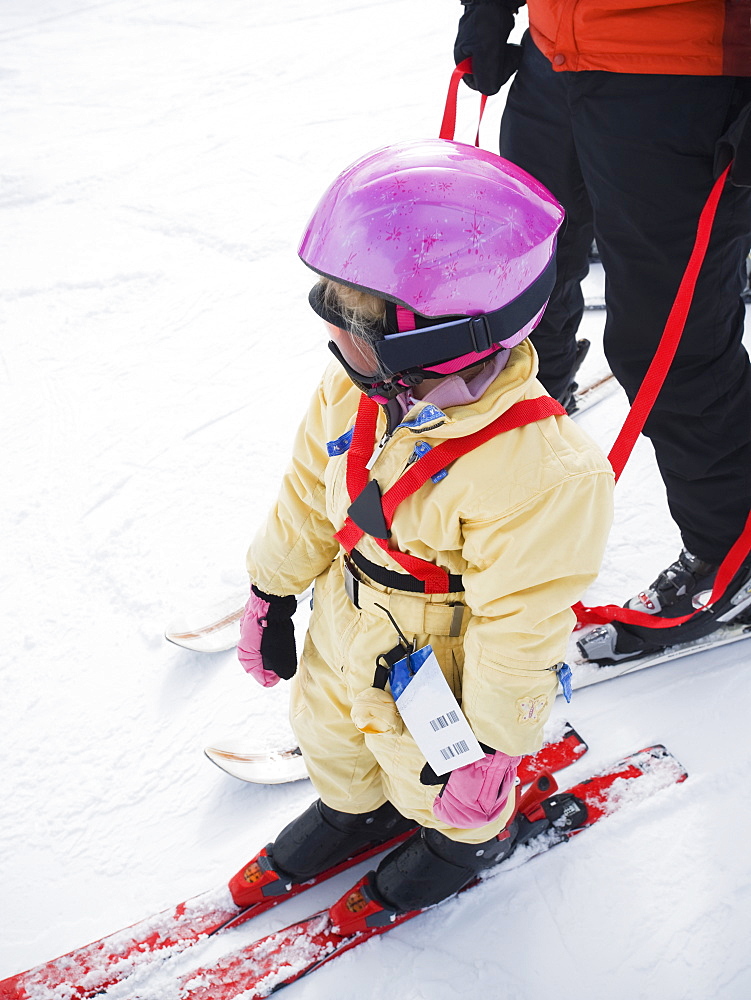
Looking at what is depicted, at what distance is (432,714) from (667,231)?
99cm

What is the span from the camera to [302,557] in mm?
1488

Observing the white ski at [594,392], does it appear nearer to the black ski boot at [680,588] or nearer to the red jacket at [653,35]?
the black ski boot at [680,588]

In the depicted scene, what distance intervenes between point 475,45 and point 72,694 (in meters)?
1.86

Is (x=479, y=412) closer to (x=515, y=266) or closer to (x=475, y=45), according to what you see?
(x=515, y=266)

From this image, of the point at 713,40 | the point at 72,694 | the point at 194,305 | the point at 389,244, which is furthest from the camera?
the point at 194,305

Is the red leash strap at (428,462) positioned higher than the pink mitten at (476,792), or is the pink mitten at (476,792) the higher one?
the red leash strap at (428,462)

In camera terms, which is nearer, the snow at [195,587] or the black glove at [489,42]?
the snow at [195,587]

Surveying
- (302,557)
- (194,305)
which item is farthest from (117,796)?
(194,305)

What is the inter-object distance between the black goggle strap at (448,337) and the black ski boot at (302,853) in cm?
98

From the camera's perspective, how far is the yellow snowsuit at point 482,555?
110cm

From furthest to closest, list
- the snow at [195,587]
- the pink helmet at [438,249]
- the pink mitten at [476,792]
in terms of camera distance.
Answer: the snow at [195,587] < the pink mitten at [476,792] < the pink helmet at [438,249]

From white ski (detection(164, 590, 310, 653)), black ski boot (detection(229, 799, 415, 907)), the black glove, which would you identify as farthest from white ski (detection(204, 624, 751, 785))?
the black glove

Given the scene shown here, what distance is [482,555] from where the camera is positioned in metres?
1.14

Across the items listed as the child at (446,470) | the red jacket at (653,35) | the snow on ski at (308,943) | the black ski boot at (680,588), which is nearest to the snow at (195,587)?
the snow on ski at (308,943)
